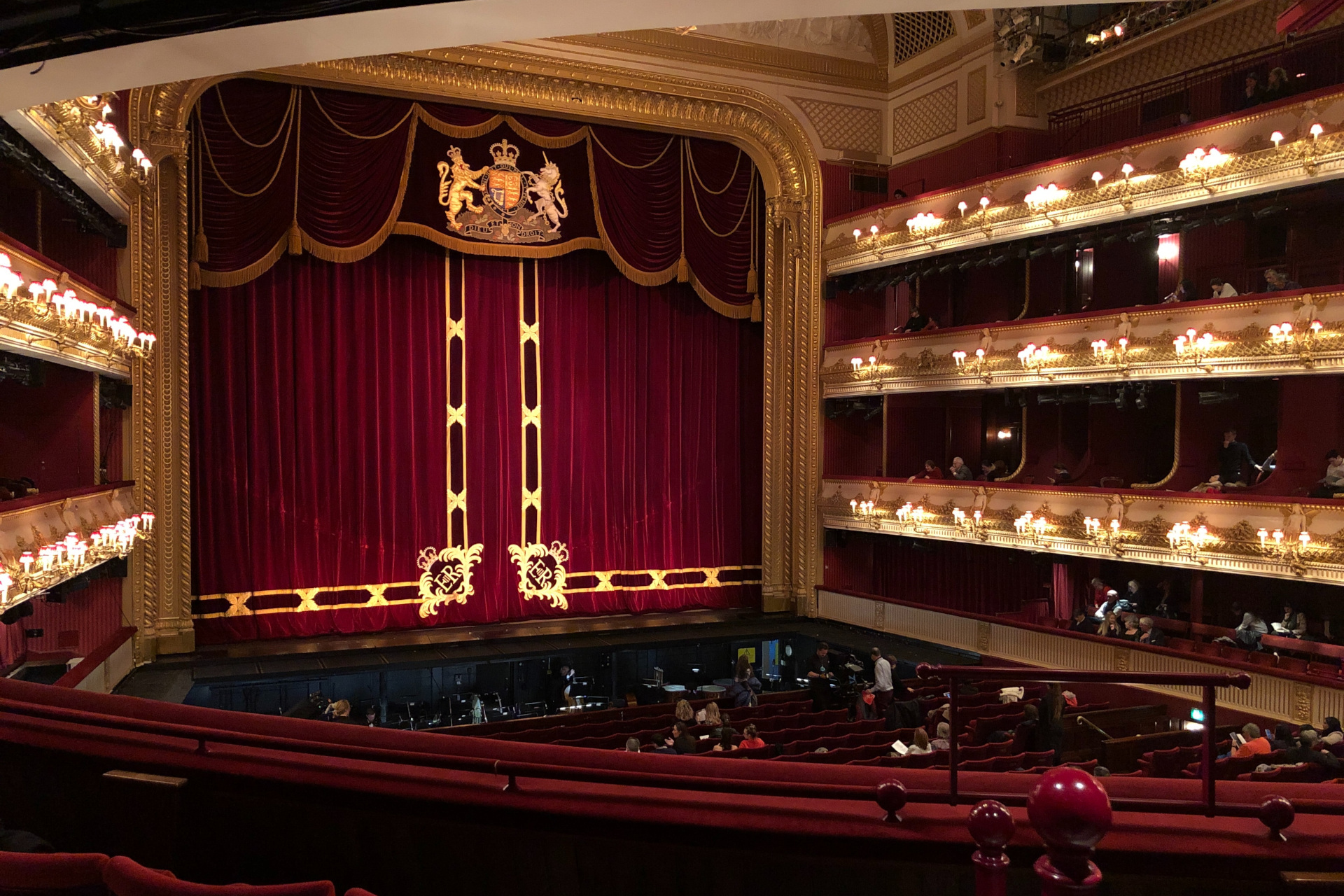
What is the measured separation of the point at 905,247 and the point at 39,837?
15.3 metres

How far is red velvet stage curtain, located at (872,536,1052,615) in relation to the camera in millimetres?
16500

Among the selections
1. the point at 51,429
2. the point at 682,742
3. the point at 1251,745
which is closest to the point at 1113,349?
the point at 1251,745

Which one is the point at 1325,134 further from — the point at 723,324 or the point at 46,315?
the point at 46,315

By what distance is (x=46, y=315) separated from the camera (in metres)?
8.82

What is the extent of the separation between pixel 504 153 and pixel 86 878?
1520cm

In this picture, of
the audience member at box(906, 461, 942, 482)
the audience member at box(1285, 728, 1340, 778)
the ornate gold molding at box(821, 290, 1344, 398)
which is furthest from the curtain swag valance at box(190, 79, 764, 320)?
the audience member at box(1285, 728, 1340, 778)

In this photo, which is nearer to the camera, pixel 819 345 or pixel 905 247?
pixel 905 247

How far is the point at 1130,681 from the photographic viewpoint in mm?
2471

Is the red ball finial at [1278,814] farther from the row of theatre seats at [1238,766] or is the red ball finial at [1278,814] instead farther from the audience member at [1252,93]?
the audience member at [1252,93]

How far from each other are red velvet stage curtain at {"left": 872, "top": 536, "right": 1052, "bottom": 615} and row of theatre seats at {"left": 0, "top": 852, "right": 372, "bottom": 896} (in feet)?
50.7

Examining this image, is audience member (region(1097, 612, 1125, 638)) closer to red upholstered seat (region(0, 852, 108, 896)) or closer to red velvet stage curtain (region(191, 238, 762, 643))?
red velvet stage curtain (region(191, 238, 762, 643))

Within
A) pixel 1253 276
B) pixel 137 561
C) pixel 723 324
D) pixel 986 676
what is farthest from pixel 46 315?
pixel 1253 276

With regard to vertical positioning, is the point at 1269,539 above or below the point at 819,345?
below

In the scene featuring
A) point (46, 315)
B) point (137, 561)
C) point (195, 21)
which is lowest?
point (137, 561)
